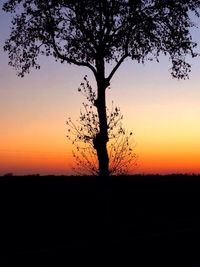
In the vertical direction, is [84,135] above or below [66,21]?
below

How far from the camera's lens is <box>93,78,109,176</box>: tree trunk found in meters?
27.1
